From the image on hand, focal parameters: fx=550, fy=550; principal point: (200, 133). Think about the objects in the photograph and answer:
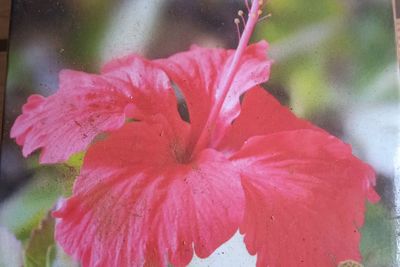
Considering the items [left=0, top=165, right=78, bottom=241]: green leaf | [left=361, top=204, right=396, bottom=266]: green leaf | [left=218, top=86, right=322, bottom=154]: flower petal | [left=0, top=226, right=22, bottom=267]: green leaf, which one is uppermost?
[left=218, top=86, right=322, bottom=154]: flower petal

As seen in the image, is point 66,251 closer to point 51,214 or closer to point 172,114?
point 51,214

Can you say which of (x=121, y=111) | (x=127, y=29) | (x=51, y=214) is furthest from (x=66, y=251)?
(x=127, y=29)

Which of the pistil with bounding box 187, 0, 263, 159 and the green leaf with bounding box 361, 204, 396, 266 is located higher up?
the pistil with bounding box 187, 0, 263, 159

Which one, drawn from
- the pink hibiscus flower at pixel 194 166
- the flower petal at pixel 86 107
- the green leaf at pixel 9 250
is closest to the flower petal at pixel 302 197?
the pink hibiscus flower at pixel 194 166

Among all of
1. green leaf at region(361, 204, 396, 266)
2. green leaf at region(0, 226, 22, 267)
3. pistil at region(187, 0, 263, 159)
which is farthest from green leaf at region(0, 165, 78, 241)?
green leaf at region(361, 204, 396, 266)

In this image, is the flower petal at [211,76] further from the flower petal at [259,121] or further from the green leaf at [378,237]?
the green leaf at [378,237]

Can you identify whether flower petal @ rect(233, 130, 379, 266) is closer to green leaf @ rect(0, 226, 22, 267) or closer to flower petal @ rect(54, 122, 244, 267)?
flower petal @ rect(54, 122, 244, 267)
